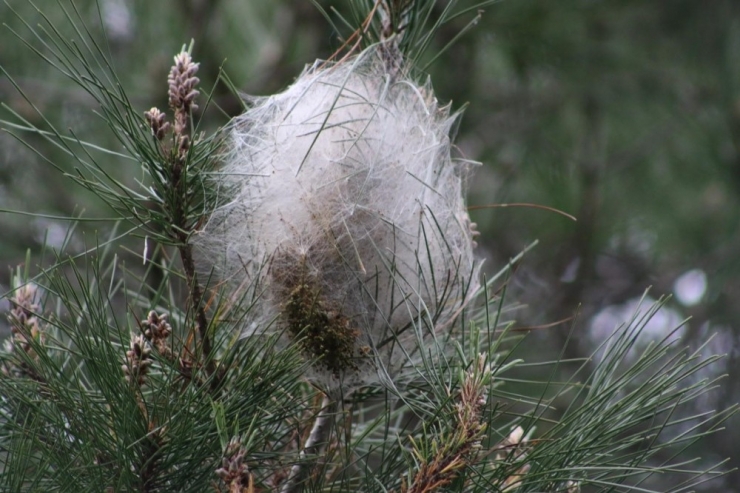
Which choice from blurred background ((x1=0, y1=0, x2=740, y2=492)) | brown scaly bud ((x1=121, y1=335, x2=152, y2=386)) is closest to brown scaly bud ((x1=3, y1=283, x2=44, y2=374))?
brown scaly bud ((x1=121, y1=335, x2=152, y2=386))

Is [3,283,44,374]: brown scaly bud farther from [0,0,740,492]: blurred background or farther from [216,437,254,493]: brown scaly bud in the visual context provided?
[0,0,740,492]: blurred background

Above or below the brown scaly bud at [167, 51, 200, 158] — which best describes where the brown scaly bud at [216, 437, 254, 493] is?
below

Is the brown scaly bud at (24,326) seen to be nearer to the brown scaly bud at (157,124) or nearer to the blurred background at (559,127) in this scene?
the brown scaly bud at (157,124)

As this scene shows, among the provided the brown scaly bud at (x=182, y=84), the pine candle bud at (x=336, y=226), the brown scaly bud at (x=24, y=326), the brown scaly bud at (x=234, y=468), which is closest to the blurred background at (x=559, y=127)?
the brown scaly bud at (x=24, y=326)

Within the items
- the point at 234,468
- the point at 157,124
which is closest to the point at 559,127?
the point at 157,124

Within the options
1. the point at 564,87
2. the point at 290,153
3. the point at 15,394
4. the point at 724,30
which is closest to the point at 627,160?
the point at 564,87

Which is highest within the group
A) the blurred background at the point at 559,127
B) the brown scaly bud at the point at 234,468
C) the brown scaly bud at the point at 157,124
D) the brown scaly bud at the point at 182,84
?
the brown scaly bud at the point at 182,84
